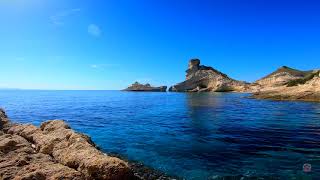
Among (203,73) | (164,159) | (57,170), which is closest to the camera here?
(57,170)

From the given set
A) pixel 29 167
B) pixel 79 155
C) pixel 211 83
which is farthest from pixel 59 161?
pixel 211 83

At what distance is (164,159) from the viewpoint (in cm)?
1666

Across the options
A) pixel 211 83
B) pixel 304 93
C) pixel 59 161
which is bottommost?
pixel 59 161

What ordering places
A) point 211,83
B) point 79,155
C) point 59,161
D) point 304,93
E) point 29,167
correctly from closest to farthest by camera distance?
point 29,167, point 79,155, point 59,161, point 304,93, point 211,83

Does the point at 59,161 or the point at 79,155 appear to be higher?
the point at 79,155

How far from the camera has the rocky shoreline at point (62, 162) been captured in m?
9.88

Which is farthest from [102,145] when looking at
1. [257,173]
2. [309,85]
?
[309,85]

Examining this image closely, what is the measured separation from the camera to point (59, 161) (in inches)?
474

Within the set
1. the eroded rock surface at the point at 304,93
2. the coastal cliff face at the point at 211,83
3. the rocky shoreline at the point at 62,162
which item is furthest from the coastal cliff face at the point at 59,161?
the coastal cliff face at the point at 211,83

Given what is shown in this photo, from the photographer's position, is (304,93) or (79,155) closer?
(79,155)

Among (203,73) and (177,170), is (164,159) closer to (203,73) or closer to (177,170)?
(177,170)

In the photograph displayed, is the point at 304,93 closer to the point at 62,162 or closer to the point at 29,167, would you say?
the point at 62,162

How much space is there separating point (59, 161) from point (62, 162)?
0.29 meters

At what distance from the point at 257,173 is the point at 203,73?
611 feet
